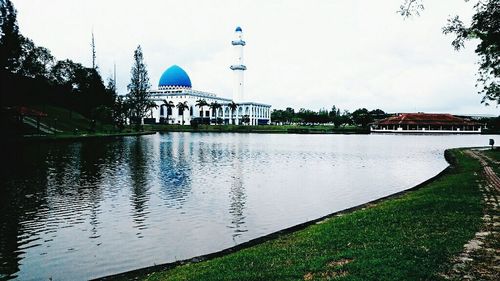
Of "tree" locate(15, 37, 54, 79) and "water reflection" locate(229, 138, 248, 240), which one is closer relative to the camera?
"water reflection" locate(229, 138, 248, 240)

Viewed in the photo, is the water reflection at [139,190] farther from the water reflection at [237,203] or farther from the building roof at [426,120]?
the building roof at [426,120]

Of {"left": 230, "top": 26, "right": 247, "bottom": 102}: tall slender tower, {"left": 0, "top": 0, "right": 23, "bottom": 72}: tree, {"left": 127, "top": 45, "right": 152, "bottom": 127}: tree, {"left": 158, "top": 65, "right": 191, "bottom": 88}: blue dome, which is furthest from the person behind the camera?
{"left": 158, "top": 65, "right": 191, "bottom": 88}: blue dome

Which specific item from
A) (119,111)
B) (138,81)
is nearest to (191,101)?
(138,81)

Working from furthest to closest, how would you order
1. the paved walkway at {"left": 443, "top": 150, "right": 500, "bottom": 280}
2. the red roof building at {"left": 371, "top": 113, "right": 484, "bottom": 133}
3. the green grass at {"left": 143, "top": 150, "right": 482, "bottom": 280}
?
the red roof building at {"left": 371, "top": 113, "right": 484, "bottom": 133} → the green grass at {"left": 143, "top": 150, "right": 482, "bottom": 280} → the paved walkway at {"left": 443, "top": 150, "right": 500, "bottom": 280}

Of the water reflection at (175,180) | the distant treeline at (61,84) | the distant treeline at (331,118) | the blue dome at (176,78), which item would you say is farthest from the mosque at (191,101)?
the water reflection at (175,180)

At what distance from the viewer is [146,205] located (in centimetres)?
1838

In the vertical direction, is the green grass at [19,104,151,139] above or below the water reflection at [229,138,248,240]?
above

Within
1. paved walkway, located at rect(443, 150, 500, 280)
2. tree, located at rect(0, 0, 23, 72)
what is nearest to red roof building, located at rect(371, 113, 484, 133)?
tree, located at rect(0, 0, 23, 72)

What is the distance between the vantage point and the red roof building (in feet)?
461

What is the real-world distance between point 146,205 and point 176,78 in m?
146

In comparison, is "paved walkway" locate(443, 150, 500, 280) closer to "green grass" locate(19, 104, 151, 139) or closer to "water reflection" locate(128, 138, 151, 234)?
"water reflection" locate(128, 138, 151, 234)

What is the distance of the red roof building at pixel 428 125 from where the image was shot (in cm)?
14062

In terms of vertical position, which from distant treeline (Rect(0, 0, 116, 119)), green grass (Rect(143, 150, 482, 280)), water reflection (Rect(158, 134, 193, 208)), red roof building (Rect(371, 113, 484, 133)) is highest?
distant treeline (Rect(0, 0, 116, 119))

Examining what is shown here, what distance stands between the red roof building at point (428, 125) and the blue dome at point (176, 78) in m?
71.0
